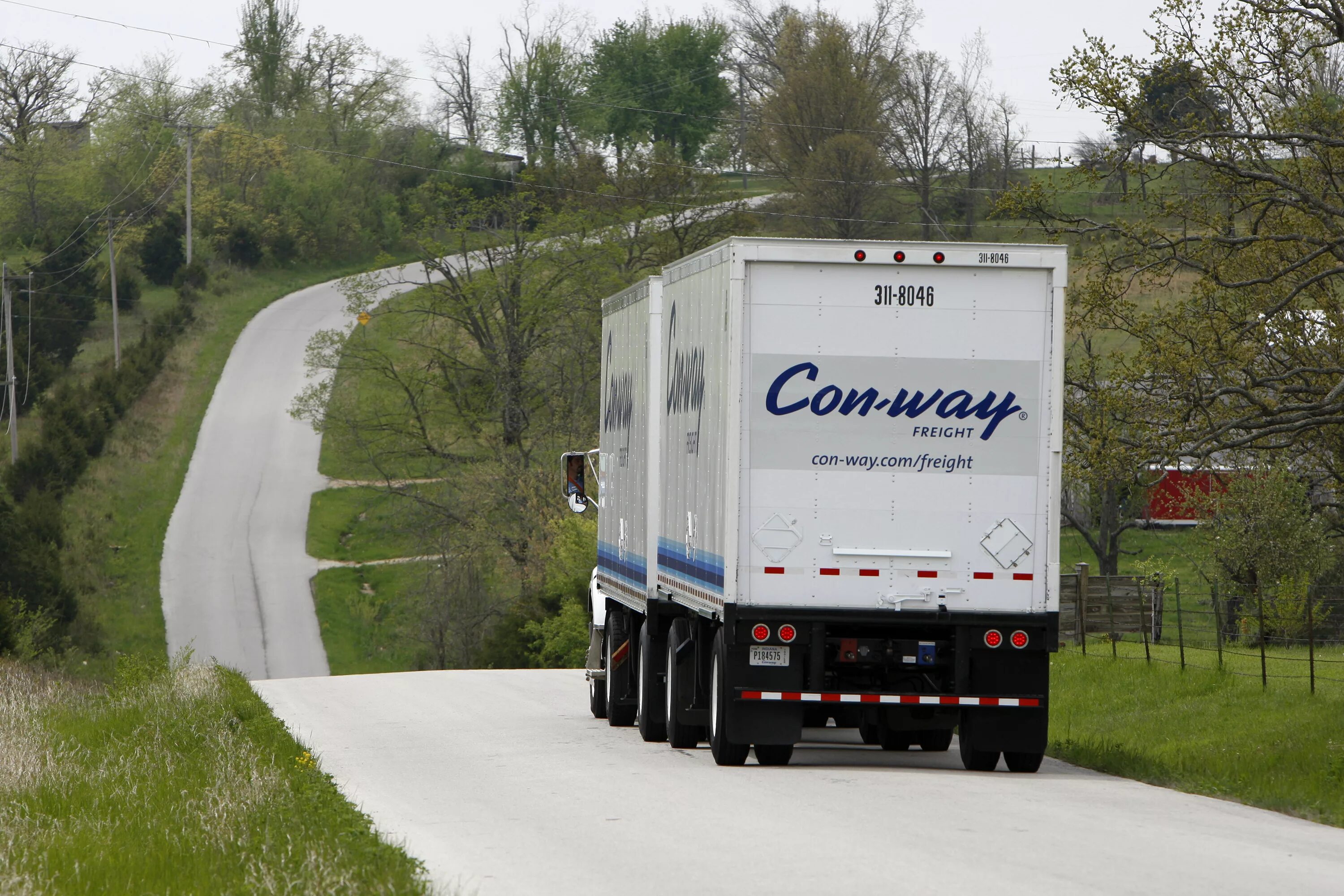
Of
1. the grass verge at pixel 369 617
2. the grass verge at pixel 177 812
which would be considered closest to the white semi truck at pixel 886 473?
the grass verge at pixel 177 812

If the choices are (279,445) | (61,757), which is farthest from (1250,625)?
(279,445)

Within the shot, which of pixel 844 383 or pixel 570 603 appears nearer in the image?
pixel 844 383

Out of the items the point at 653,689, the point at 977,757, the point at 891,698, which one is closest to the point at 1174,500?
the point at 653,689

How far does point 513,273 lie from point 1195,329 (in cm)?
3690

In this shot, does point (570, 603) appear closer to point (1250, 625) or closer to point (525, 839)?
point (1250, 625)

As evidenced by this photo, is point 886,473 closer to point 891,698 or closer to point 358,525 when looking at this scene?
point 891,698

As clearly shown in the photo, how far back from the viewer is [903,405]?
12.9 meters

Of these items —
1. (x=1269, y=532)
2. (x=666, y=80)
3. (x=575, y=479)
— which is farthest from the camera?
(x=666, y=80)

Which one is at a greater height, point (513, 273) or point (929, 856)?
point (513, 273)

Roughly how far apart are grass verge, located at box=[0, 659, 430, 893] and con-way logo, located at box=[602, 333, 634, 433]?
4.81 meters

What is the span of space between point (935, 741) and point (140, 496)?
159ft

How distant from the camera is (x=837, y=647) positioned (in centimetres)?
1310

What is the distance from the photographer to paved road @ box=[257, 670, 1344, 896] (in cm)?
820

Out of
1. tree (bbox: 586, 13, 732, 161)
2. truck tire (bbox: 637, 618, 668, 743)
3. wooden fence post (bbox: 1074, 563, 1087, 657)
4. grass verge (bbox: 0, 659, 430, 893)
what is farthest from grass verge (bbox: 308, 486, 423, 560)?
tree (bbox: 586, 13, 732, 161)
